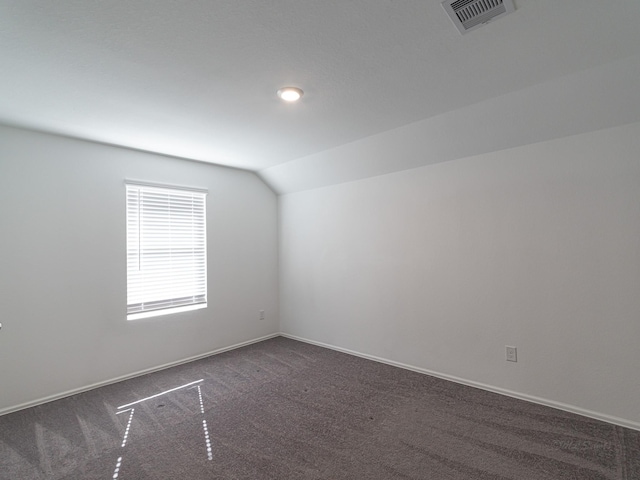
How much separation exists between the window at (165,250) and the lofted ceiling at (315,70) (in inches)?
29.9

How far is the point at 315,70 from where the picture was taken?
2.03m

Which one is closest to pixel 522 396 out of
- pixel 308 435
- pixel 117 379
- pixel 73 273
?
pixel 308 435

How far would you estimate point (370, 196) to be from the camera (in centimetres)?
389

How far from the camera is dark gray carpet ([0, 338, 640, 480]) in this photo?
6.50 ft

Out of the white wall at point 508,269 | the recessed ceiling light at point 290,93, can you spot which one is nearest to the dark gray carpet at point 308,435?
the white wall at point 508,269

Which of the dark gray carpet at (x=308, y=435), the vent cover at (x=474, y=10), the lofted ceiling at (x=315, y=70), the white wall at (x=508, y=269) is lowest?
the dark gray carpet at (x=308, y=435)

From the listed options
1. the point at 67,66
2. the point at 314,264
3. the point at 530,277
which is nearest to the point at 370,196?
the point at 314,264

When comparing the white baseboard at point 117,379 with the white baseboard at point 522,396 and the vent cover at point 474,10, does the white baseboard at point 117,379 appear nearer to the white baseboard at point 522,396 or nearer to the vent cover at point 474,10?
the white baseboard at point 522,396

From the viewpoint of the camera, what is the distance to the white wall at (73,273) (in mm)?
2811

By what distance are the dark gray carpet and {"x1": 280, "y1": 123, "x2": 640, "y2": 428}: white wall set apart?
30 cm

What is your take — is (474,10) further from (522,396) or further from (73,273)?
(73,273)

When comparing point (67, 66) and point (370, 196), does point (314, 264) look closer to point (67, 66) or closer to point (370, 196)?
point (370, 196)

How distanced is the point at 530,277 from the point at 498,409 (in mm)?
1141

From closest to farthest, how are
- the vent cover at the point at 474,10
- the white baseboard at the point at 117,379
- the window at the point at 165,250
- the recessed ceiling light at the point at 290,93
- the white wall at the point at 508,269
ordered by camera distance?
the vent cover at the point at 474,10, the recessed ceiling light at the point at 290,93, the white wall at the point at 508,269, the white baseboard at the point at 117,379, the window at the point at 165,250
